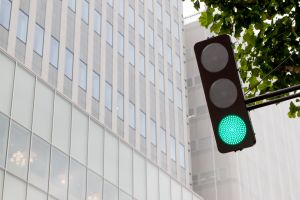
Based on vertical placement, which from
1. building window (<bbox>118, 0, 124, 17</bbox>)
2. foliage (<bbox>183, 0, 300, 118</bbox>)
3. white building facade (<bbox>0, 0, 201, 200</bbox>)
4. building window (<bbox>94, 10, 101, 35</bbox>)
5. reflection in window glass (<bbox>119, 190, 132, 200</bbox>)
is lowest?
foliage (<bbox>183, 0, 300, 118</bbox>)

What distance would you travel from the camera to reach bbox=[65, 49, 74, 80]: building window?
2972 cm

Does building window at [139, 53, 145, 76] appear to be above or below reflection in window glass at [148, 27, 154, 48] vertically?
below

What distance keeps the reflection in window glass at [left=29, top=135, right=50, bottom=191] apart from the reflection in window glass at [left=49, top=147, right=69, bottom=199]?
1.09 ft

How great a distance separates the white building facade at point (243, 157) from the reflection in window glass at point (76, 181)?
2586 cm

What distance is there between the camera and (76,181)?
23891 millimetres

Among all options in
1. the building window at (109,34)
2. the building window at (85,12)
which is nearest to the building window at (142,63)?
the building window at (109,34)

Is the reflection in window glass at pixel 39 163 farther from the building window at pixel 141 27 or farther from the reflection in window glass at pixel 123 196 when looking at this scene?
the building window at pixel 141 27

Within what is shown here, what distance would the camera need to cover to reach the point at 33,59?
2692 centimetres

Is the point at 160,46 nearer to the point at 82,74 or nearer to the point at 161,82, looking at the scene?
the point at 161,82

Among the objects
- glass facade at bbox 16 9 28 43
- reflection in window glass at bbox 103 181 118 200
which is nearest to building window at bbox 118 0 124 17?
glass facade at bbox 16 9 28 43

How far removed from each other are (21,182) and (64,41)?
1148 centimetres

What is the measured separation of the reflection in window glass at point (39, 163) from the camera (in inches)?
840

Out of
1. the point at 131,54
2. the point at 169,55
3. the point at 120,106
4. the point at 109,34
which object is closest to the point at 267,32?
the point at 120,106

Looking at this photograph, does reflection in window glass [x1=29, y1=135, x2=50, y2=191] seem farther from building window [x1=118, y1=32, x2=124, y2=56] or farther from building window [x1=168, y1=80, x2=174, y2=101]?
building window [x1=168, y1=80, x2=174, y2=101]
